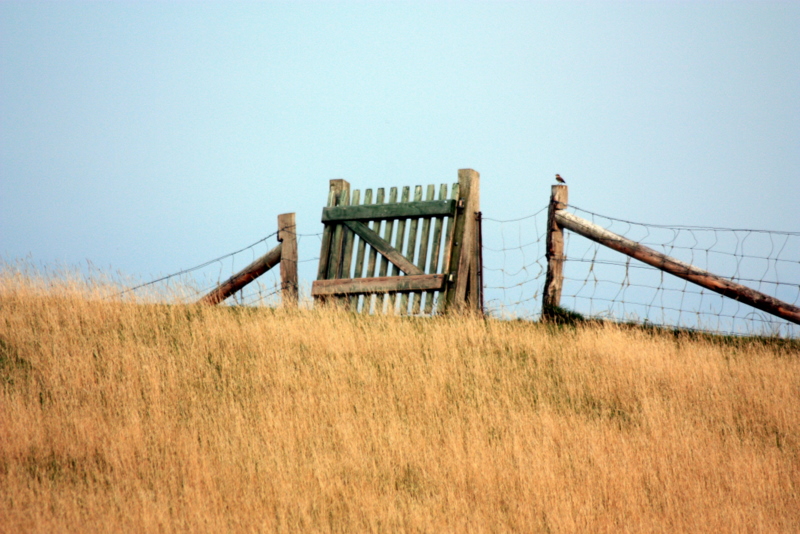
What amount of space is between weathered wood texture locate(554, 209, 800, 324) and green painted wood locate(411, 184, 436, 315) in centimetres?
185

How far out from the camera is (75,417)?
626 centimetres

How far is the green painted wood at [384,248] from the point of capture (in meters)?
9.78

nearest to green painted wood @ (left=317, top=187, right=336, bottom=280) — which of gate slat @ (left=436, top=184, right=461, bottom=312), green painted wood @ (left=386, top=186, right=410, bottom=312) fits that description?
green painted wood @ (left=386, top=186, right=410, bottom=312)

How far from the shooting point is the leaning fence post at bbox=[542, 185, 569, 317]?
377 inches

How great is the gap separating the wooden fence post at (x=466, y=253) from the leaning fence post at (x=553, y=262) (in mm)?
932

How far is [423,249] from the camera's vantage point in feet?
32.3

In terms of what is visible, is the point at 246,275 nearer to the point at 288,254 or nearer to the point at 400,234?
the point at 288,254

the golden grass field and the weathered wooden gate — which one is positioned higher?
the weathered wooden gate

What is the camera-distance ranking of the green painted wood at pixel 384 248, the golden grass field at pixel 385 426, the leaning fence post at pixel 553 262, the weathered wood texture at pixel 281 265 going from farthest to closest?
the weathered wood texture at pixel 281 265, the green painted wood at pixel 384 248, the leaning fence post at pixel 553 262, the golden grass field at pixel 385 426

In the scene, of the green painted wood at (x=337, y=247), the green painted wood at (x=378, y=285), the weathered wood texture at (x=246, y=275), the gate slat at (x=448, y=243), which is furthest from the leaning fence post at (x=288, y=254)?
the gate slat at (x=448, y=243)

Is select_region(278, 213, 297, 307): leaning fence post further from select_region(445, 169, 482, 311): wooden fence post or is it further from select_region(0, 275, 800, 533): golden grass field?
select_region(445, 169, 482, 311): wooden fence post

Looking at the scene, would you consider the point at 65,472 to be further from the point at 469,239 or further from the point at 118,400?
the point at 469,239

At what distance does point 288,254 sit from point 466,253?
2.76 m

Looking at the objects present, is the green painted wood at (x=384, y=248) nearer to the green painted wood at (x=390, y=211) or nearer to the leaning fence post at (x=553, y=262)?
the green painted wood at (x=390, y=211)
